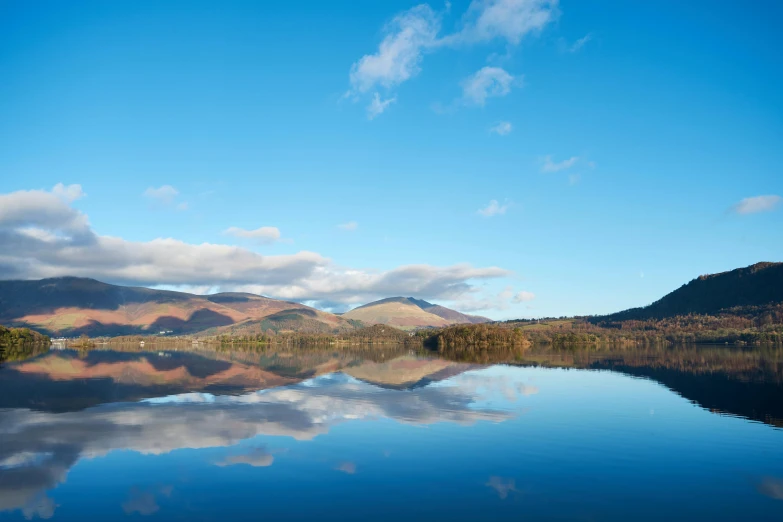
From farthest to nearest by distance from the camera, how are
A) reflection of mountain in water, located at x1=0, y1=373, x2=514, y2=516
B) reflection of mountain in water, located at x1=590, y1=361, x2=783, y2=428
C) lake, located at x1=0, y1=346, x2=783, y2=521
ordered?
reflection of mountain in water, located at x1=590, y1=361, x2=783, y2=428
reflection of mountain in water, located at x1=0, y1=373, x2=514, y2=516
lake, located at x1=0, y1=346, x2=783, y2=521

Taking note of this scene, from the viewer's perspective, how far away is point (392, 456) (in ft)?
82.0

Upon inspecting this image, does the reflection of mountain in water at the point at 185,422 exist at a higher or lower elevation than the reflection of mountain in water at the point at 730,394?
higher

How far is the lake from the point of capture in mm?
18078

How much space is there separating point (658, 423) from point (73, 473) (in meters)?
35.1

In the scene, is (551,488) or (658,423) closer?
(551,488)

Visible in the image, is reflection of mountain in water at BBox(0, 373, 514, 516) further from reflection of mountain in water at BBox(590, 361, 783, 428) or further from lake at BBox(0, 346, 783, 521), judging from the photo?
reflection of mountain in water at BBox(590, 361, 783, 428)

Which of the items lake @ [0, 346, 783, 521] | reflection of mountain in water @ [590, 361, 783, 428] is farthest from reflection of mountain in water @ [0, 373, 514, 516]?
reflection of mountain in water @ [590, 361, 783, 428]

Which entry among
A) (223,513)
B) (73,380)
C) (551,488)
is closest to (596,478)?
(551,488)

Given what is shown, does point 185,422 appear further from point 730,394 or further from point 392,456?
point 730,394

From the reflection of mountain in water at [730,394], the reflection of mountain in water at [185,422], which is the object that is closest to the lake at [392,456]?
the reflection of mountain in water at [185,422]

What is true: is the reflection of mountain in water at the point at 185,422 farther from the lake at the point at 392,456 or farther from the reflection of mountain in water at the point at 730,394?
the reflection of mountain in water at the point at 730,394

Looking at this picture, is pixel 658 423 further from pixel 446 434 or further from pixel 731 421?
pixel 446 434

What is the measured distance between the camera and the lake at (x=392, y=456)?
18078mm

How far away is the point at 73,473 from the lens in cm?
2197
